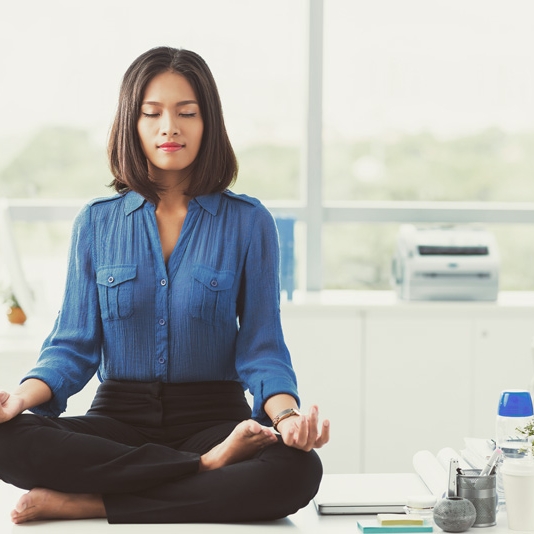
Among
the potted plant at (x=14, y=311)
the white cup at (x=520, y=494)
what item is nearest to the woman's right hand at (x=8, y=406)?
the white cup at (x=520, y=494)

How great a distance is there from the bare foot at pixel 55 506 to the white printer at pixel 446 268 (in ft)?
6.31

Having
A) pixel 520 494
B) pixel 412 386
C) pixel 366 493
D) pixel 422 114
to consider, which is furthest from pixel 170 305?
pixel 422 114

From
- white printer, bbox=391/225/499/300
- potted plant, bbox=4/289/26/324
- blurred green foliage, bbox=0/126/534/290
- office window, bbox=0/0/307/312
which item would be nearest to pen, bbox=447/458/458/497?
white printer, bbox=391/225/499/300

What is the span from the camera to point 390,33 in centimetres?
409

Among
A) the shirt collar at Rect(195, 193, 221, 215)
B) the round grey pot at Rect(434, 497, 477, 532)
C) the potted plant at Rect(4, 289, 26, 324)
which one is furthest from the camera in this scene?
the potted plant at Rect(4, 289, 26, 324)

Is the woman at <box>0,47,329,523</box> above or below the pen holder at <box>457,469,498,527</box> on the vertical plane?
above

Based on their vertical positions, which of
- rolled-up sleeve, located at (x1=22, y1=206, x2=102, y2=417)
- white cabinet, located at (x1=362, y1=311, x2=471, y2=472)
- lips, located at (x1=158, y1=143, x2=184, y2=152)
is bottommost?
white cabinet, located at (x1=362, y1=311, x2=471, y2=472)

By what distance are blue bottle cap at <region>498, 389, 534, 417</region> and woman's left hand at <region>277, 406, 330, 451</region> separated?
0.48m

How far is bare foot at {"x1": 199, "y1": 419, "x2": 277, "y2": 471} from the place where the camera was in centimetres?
205

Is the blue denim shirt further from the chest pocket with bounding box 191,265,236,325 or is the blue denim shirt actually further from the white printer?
the white printer

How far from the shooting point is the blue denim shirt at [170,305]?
2338mm

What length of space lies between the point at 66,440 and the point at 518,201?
2.72 m

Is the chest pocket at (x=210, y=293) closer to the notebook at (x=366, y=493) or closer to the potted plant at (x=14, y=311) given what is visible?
the notebook at (x=366, y=493)

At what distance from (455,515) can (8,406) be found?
0.96 meters
